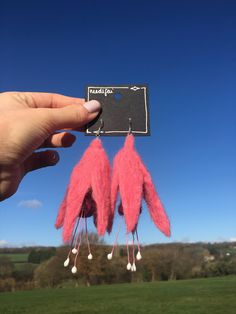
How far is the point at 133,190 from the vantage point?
122 centimetres

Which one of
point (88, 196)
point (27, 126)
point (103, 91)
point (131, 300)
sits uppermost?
point (103, 91)

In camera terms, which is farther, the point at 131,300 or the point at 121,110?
the point at 131,300

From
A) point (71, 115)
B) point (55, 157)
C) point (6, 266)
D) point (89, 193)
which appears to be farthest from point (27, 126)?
point (6, 266)

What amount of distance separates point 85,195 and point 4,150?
0.29 meters

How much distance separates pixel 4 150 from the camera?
1.24m

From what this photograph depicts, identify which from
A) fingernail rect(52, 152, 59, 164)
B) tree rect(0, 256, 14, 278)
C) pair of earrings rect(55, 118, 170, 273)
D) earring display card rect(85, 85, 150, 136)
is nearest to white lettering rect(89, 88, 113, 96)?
earring display card rect(85, 85, 150, 136)

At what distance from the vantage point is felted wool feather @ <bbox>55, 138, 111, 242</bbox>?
1.19 metres

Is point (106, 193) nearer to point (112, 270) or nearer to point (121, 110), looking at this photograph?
point (121, 110)

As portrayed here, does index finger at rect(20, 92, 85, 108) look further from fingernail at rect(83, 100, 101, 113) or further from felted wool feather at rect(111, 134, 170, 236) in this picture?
felted wool feather at rect(111, 134, 170, 236)

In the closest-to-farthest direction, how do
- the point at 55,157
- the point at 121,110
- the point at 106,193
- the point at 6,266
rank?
the point at 106,193, the point at 121,110, the point at 55,157, the point at 6,266

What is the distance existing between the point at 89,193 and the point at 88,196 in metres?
0.01

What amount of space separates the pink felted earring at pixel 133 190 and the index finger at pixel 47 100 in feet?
1.24

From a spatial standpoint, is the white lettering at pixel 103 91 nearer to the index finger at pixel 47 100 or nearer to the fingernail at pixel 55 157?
the index finger at pixel 47 100

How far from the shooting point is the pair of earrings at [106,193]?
1.18m
